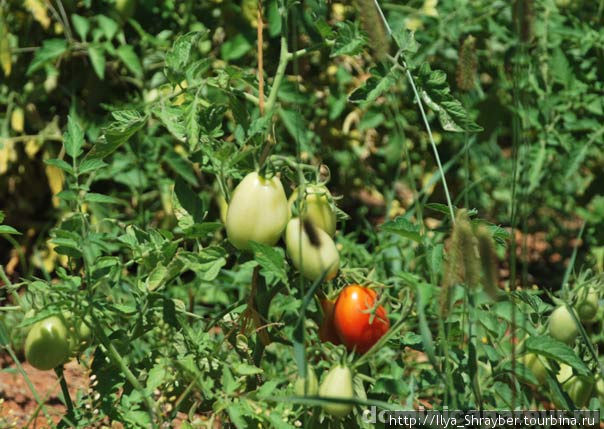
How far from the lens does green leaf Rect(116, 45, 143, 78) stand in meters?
2.54

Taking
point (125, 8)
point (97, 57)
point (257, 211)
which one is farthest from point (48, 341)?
point (125, 8)

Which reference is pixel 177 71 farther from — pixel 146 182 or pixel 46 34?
pixel 46 34

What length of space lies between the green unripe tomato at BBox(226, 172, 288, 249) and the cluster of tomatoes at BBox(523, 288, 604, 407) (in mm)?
479

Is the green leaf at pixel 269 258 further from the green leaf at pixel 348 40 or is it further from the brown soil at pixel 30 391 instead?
the brown soil at pixel 30 391

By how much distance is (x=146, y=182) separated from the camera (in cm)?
260

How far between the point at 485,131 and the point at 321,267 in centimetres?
29

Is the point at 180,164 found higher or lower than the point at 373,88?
→ lower

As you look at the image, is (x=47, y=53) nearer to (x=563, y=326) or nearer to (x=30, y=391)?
(x=30, y=391)

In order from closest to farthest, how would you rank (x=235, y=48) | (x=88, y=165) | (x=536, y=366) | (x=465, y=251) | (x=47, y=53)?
(x=465, y=251) → (x=88, y=165) → (x=536, y=366) → (x=47, y=53) → (x=235, y=48)

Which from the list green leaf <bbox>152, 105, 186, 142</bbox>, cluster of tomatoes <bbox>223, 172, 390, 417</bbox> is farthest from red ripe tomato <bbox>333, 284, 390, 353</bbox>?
green leaf <bbox>152, 105, 186, 142</bbox>

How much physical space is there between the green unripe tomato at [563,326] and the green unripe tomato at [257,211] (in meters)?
0.48

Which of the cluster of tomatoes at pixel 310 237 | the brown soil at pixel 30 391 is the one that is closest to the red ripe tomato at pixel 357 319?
the cluster of tomatoes at pixel 310 237

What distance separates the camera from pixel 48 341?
4.62ft

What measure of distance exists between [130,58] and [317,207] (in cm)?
133
